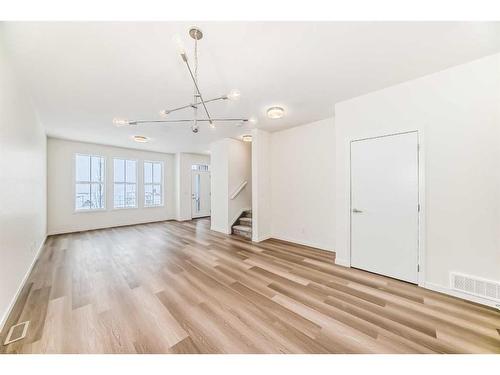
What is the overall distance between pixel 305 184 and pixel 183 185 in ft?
16.8

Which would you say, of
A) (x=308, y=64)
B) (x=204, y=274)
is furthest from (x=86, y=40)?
(x=204, y=274)

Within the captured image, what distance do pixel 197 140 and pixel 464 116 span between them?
17.7ft

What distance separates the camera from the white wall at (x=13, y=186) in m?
1.83

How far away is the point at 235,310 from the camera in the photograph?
2004mm

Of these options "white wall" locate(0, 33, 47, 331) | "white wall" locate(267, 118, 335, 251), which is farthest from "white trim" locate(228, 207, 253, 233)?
"white wall" locate(0, 33, 47, 331)

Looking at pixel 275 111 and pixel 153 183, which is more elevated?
pixel 275 111

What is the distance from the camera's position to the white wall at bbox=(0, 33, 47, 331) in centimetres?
183

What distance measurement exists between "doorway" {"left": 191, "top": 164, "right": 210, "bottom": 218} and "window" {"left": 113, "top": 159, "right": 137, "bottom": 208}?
2075mm

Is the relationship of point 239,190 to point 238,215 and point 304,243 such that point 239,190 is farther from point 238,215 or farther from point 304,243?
point 304,243

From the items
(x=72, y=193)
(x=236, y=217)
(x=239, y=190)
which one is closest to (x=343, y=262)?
(x=236, y=217)

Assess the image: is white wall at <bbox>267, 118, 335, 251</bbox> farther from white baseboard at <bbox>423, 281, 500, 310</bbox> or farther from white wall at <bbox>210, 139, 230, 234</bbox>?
white baseboard at <bbox>423, 281, 500, 310</bbox>
